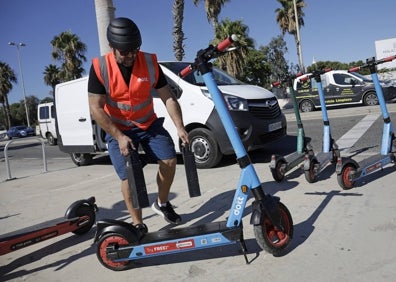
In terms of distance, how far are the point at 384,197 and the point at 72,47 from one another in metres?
36.2

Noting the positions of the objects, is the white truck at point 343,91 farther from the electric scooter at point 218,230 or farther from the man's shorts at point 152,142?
the electric scooter at point 218,230

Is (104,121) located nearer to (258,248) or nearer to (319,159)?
(258,248)

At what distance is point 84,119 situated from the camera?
791cm

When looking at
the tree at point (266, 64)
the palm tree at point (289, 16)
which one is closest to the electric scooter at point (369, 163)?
the palm tree at point (289, 16)

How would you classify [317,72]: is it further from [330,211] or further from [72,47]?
[72,47]

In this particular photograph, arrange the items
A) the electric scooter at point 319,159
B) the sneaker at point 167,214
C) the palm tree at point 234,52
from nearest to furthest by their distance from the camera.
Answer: the sneaker at point 167,214, the electric scooter at point 319,159, the palm tree at point 234,52

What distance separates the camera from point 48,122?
19.2 metres

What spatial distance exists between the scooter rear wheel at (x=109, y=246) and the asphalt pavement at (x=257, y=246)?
71 millimetres

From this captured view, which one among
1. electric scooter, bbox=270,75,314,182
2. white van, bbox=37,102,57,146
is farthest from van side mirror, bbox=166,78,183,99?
white van, bbox=37,102,57,146

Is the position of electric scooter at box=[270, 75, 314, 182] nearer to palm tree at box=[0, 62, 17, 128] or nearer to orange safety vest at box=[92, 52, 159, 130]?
orange safety vest at box=[92, 52, 159, 130]

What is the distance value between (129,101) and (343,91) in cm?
1447

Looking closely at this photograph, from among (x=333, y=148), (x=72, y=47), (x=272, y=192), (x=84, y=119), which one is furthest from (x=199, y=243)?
(x=72, y=47)

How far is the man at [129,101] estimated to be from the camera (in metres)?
2.76

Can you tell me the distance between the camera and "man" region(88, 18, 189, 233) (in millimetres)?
2760
